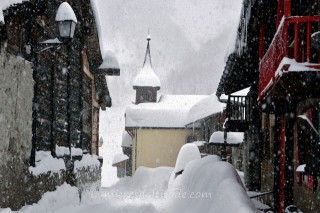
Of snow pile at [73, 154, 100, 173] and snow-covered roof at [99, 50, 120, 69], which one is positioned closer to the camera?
snow pile at [73, 154, 100, 173]

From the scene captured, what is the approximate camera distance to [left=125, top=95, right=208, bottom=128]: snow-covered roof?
3731 cm

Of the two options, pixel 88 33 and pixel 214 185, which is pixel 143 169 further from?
pixel 214 185

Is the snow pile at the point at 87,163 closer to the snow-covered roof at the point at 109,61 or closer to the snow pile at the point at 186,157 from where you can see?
the snow pile at the point at 186,157

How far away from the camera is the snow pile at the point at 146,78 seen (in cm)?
4325

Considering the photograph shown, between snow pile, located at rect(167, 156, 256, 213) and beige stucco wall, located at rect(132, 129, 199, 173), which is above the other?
snow pile, located at rect(167, 156, 256, 213)

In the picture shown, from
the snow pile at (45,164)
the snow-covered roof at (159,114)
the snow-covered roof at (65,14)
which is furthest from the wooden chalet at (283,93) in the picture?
the snow-covered roof at (159,114)

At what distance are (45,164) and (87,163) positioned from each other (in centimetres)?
549

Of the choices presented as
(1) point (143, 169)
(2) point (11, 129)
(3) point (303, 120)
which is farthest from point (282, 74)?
(1) point (143, 169)

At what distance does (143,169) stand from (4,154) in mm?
20022

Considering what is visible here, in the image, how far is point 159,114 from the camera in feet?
129

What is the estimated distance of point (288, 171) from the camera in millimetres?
9500

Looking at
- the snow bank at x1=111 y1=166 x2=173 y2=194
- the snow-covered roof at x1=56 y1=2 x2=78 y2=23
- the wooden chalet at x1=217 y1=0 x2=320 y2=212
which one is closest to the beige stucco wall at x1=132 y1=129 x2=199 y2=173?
the snow bank at x1=111 y1=166 x2=173 y2=194

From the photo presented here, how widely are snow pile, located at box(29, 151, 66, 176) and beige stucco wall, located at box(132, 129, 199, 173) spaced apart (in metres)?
25.4

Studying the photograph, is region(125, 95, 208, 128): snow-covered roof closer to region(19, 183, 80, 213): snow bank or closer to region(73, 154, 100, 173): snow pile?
region(73, 154, 100, 173): snow pile
